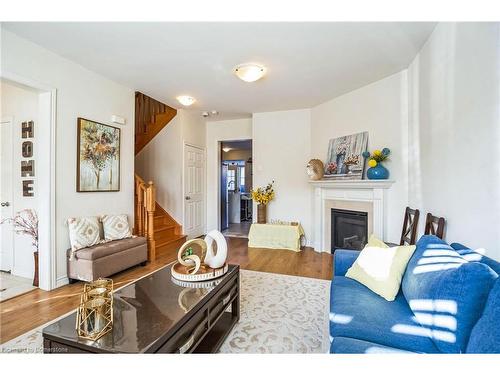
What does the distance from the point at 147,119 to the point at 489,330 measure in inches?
224

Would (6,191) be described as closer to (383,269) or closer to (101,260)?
(101,260)

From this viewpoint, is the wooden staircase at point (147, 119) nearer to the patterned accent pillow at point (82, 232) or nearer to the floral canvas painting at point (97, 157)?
the floral canvas painting at point (97, 157)

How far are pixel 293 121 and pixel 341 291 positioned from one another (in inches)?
145

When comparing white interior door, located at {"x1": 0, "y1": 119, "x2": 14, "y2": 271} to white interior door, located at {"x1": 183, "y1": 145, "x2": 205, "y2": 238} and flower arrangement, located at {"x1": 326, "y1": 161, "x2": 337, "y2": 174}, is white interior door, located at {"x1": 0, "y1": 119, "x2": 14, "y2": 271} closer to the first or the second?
white interior door, located at {"x1": 183, "y1": 145, "x2": 205, "y2": 238}

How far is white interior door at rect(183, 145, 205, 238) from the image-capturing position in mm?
5012

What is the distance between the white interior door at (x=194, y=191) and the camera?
5012 mm

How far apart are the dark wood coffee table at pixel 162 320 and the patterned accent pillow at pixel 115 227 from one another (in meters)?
1.58

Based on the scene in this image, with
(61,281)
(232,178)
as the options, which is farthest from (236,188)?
(61,281)

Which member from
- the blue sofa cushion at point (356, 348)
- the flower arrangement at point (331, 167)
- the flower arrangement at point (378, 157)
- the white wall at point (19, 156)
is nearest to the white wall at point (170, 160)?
the white wall at point (19, 156)

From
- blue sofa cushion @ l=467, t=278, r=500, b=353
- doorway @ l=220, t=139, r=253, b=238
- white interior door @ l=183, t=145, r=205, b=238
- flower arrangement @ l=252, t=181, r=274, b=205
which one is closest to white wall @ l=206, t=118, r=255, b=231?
white interior door @ l=183, t=145, r=205, b=238

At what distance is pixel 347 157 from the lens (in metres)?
3.72

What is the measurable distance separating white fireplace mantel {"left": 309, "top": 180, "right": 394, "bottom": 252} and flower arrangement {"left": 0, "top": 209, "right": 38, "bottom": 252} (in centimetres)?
394

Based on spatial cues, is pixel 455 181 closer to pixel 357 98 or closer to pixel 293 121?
pixel 357 98
